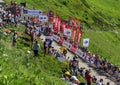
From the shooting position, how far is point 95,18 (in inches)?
4001

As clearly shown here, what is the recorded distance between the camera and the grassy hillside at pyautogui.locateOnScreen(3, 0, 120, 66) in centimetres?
8003

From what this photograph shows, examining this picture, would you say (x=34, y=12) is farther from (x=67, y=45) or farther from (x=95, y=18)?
(x=95, y=18)

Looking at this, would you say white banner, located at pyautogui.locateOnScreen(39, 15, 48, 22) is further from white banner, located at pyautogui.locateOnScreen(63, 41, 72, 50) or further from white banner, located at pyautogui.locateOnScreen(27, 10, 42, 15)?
white banner, located at pyautogui.locateOnScreen(63, 41, 72, 50)

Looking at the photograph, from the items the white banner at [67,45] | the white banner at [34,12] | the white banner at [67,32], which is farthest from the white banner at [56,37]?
the white banner at [34,12]

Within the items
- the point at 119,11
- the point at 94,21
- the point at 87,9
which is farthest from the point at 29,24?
the point at 119,11

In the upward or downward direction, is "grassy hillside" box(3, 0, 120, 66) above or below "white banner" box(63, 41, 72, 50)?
below

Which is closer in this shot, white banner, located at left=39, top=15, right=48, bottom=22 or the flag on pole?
white banner, located at left=39, top=15, right=48, bottom=22

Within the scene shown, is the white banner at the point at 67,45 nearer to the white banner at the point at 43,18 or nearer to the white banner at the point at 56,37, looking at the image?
the white banner at the point at 56,37

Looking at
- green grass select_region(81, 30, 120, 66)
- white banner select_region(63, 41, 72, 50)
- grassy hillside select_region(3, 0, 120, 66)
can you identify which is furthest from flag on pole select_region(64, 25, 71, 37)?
grassy hillside select_region(3, 0, 120, 66)

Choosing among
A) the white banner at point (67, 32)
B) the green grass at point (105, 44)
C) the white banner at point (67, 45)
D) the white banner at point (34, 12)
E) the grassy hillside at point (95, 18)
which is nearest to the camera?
the white banner at point (67, 45)

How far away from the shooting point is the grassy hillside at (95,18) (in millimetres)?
80025

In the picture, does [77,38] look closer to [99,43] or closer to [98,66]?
[98,66]

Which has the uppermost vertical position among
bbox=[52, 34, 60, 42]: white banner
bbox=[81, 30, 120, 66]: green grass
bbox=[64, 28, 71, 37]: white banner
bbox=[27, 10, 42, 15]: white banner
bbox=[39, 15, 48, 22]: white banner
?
bbox=[27, 10, 42, 15]: white banner

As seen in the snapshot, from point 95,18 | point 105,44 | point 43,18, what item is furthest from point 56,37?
point 95,18
